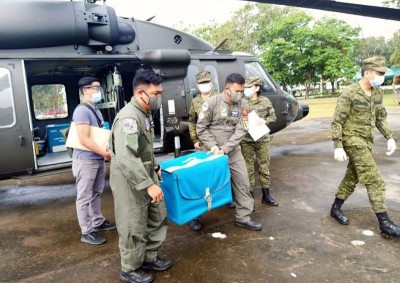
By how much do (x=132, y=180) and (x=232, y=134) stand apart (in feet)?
5.27

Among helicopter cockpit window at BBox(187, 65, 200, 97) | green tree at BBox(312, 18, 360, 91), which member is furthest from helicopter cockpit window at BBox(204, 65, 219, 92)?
green tree at BBox(312, 18, 360, 91)

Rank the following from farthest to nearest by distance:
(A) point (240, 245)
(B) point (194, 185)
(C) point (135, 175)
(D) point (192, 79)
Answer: (D) point (192, 79) → (A) point (240, 245) → (B) point (194, 185) → (C) point (135, 175)

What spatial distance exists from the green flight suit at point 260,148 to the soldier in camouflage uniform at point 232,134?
62 centimetres

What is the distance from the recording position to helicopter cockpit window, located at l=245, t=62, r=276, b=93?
21.1ft

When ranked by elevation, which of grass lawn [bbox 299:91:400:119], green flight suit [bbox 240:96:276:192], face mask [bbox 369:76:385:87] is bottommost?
grass lawn [bbox 299:91:400:119]

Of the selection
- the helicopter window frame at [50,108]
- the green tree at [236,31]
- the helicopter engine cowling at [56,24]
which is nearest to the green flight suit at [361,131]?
the helicopter engine cowling at [56,24]

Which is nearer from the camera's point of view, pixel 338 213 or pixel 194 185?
pixel 194 185

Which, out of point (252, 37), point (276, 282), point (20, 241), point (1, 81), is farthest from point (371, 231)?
point (252, 37)

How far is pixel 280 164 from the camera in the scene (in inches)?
265

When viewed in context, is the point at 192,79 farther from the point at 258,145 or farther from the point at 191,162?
the point at 191,162

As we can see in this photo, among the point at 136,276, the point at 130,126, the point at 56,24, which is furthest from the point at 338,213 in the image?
the point at 56,24

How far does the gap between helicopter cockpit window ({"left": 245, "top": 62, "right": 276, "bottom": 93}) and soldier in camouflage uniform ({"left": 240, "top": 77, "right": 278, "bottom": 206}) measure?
1986 millimetres

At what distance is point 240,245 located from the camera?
3.33 m

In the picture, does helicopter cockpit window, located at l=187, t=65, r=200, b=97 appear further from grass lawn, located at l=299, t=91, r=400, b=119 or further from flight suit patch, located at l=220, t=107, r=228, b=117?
grass lawn, located at l=299, t=91, r=400, b=119
